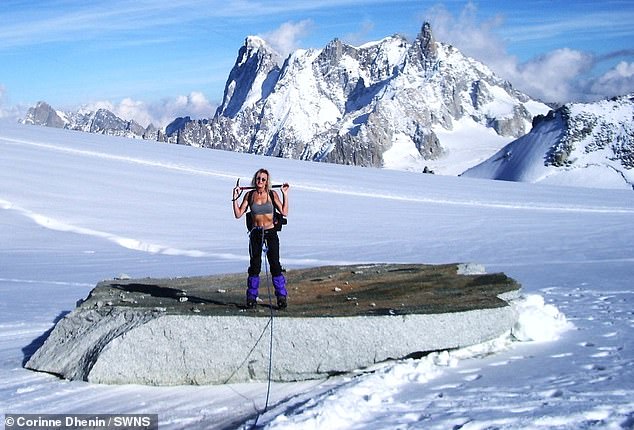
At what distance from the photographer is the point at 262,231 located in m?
9.19

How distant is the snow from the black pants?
1535mm

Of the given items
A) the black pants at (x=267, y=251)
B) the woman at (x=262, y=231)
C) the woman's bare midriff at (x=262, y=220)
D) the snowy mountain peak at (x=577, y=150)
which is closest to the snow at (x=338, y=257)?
the woman at (x=262, y=231)

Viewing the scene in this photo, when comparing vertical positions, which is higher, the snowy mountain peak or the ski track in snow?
the snowy mountain peak

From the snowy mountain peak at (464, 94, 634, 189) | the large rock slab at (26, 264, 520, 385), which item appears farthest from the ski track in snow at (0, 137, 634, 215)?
the snowy mountain peak at (464, 94, 634, 189)

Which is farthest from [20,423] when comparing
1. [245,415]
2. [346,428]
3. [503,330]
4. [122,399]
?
[503,330]

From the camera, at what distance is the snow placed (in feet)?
23.2

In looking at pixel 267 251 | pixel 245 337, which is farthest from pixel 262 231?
pixel 245 337

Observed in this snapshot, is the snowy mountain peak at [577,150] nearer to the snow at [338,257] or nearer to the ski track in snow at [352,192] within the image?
the snow at [338,257]

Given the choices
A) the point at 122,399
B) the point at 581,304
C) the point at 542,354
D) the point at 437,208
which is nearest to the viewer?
the point at 122,399

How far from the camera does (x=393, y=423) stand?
6586 mm

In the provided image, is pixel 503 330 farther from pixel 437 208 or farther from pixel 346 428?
pixel 437 208

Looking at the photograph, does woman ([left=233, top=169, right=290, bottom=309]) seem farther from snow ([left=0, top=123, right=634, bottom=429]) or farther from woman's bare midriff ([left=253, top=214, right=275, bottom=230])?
snow ([left=0, top=123, right=634, bottom=429])

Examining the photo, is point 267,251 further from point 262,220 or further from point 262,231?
point 262,220

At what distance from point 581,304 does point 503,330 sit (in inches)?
118
